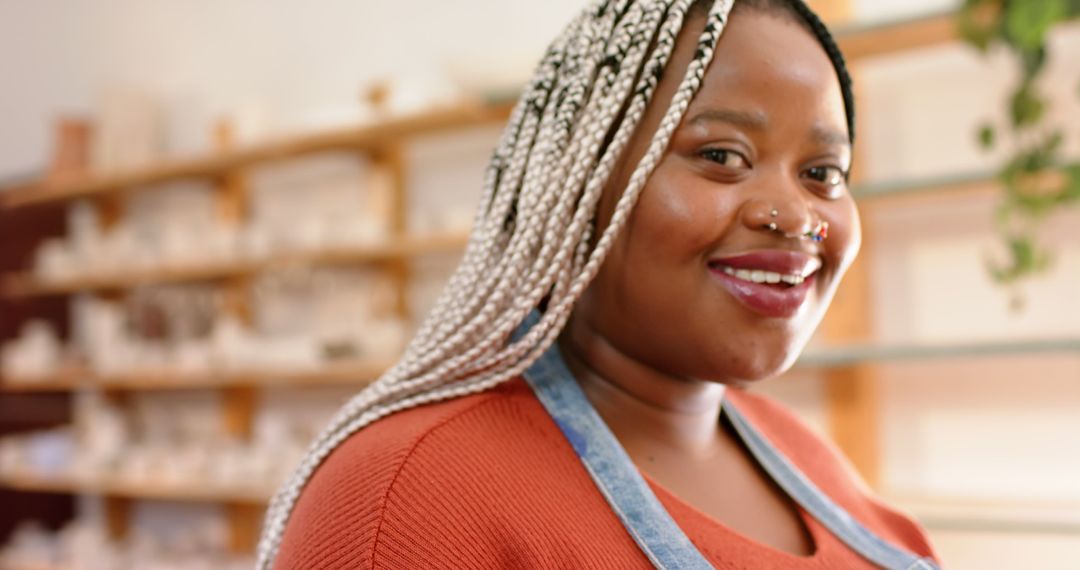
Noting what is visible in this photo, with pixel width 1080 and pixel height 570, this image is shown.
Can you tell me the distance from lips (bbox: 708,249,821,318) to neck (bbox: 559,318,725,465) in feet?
0.32

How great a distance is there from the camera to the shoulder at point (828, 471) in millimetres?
957

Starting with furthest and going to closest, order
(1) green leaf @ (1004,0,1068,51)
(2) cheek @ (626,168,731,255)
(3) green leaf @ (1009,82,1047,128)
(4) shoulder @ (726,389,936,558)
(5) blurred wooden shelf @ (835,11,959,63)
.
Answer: (5) blurred wooden shelf @ (835,11,959,63)
(3) green leaf @ (1009,82,1047,128)
(1) green leaf @ (1004,0,1068,51)
(4) shoulder @ (726,389,936,558)
(2) cheek @ (626,168,731,255)

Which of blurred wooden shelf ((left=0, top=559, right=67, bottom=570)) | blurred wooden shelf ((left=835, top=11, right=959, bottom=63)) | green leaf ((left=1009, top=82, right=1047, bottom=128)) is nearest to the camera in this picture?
green leaf ((left=1009, top=82, right=1047, bottom=128))

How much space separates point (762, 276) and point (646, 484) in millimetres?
190

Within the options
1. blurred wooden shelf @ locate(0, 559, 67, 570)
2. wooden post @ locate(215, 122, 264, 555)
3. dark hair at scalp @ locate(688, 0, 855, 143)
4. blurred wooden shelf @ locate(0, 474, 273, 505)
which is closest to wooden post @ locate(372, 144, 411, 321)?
wooden post @ locate(215, 122, 264, 555)

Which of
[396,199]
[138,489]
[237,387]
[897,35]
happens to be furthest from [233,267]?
[897,35]

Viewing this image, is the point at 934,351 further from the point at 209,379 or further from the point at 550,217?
the point at 209,379

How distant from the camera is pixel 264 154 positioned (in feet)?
9.74

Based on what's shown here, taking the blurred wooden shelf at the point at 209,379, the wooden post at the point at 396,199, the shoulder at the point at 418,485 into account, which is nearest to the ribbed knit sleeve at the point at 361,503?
the shoulder at the point at 418,485

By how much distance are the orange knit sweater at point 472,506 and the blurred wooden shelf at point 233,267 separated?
1.67 meters

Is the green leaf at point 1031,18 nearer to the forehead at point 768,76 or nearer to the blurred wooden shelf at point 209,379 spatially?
the forehead at point 768,76

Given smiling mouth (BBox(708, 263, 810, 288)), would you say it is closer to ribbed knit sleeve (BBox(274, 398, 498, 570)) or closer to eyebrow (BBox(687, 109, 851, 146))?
eyebrow (BBox(687, 109, 851, 146))

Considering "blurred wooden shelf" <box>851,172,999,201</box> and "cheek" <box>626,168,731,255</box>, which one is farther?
"blurred wooden shelf" <box>851,172,999,201</box>

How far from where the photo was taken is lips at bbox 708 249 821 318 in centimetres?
73
